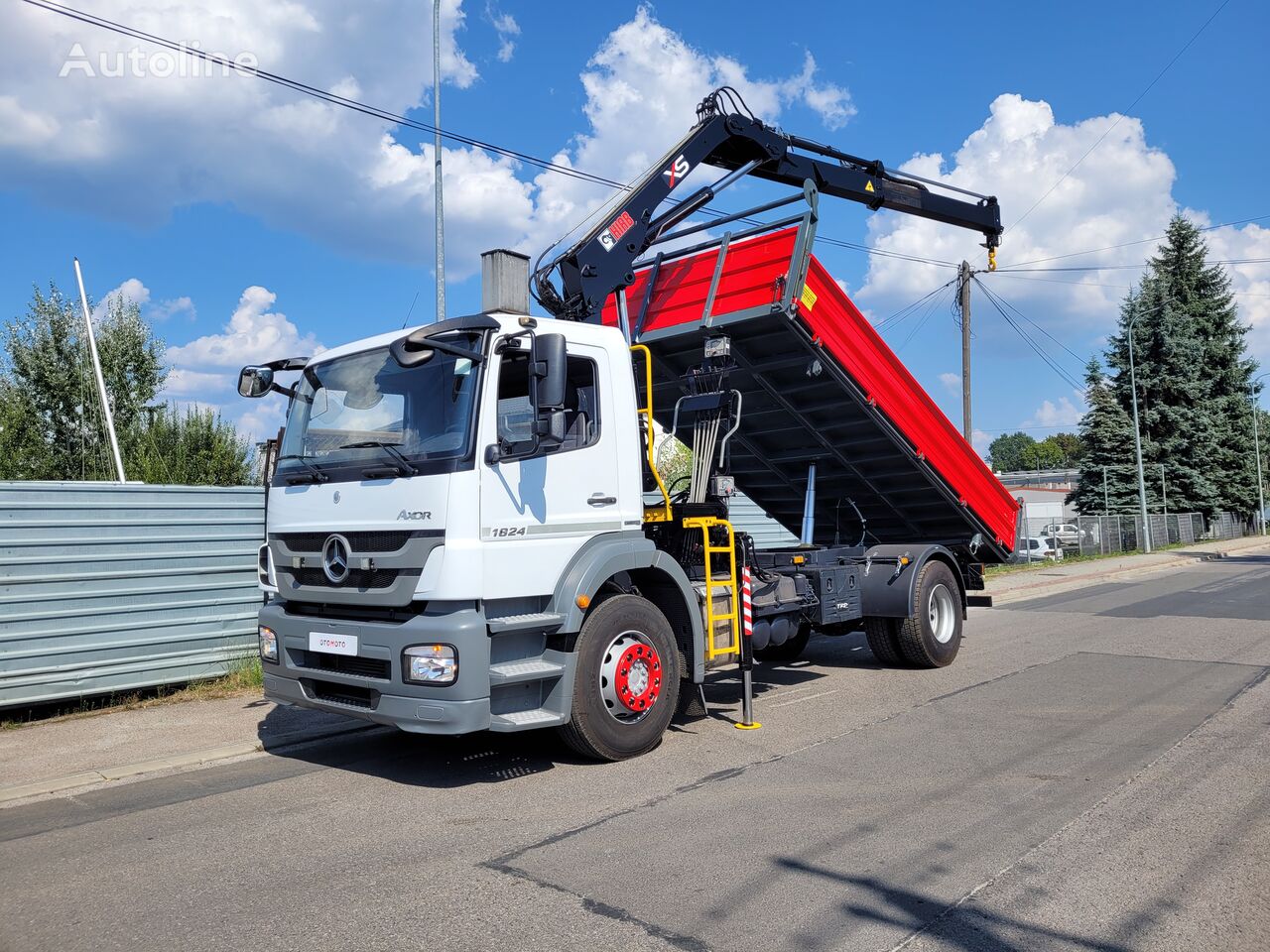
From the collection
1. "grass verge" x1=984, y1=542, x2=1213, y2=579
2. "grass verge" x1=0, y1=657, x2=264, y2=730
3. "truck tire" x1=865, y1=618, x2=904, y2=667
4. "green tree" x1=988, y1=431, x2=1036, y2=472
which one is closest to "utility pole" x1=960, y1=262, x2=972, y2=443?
"grass verge" x1=984, y1=542, x2=1213, y2=579

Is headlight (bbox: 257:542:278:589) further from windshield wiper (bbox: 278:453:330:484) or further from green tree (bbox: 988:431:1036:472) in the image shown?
green tree (bbox: 988:431:1036:472)

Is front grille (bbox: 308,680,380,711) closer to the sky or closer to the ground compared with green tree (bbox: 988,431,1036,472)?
closer to the ground

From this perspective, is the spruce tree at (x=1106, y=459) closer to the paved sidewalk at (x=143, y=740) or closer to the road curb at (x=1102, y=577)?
the road curb at (x=1102, y=577)

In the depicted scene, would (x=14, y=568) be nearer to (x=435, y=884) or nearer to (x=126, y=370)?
(x=435, y=884)

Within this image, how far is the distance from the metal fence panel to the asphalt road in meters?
2.52

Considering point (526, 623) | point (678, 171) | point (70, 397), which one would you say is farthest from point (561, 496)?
point (70, 397)

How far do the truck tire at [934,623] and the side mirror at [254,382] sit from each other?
244 inches

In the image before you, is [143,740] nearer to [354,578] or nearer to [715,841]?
[354,578]

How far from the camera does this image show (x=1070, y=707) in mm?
7766

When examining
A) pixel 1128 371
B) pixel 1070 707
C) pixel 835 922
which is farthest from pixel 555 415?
pixel 1128 371

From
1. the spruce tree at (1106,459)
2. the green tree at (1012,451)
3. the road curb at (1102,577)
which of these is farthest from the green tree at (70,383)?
the green tree at (1012,451)

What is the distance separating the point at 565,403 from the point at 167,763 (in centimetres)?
376

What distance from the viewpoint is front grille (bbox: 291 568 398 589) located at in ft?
18.6

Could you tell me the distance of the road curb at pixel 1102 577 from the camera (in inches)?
734
